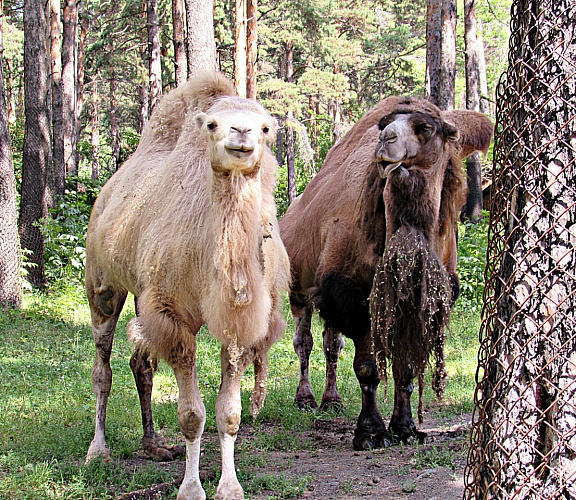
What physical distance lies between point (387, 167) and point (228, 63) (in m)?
27.5

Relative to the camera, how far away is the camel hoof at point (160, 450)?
5402 millimetres

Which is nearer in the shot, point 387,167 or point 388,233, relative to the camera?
point 387,167

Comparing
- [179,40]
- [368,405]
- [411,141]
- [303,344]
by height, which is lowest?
[303,344]

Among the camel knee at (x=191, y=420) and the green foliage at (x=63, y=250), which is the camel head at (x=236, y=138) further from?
the green foliage at (x=63, y=250)

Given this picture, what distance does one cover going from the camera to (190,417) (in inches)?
175

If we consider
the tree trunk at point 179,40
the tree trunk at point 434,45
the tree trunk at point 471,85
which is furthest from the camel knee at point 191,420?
the tree trunk at point 471,85

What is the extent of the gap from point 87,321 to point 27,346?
2064 millimetres

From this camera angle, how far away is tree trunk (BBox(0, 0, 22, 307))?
35.7 ft

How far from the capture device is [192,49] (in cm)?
931

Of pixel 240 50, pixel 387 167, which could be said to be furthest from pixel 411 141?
pixel 240 50

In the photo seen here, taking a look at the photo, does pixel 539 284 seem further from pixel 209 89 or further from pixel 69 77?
pixel 69 77

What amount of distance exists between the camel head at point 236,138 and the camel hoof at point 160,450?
266 centimetres

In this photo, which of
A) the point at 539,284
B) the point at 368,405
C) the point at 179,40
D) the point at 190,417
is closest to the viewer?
the point at 539,284

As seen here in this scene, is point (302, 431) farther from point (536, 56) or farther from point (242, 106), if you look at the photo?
point (536, 56)
